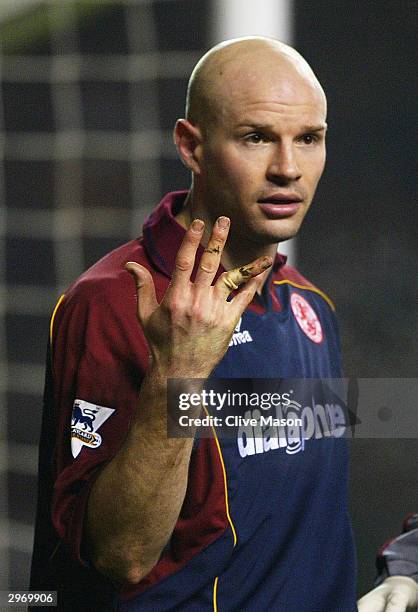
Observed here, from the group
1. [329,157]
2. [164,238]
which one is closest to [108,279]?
[164,238]

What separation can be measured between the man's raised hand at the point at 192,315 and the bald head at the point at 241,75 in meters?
0.31

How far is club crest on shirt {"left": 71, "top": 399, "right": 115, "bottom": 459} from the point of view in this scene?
1.19 meters

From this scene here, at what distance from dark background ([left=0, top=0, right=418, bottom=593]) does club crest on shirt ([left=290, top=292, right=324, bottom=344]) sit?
3.54 ft

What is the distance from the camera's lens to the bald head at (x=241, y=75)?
1.30m

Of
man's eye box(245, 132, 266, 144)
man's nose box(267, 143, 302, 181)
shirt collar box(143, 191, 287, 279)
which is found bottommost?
shirt collar box(143, 191, 287, 279)

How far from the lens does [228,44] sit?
1.35 metres

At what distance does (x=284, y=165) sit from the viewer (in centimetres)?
128

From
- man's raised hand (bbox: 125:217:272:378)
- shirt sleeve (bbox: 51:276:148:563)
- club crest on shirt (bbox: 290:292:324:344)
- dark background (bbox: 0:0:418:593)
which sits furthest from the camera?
dark background (bbox: 0:0:418:593)

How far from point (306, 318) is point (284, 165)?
0.35 metres

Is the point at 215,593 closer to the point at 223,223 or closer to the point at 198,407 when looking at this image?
the point at 198,407

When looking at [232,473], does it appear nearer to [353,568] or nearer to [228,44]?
Result: [353,568]

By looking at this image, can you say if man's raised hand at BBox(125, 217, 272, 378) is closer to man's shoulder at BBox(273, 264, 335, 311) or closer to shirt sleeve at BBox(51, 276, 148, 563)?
shirt sleeve at BBox(51, 276, 148, 563)

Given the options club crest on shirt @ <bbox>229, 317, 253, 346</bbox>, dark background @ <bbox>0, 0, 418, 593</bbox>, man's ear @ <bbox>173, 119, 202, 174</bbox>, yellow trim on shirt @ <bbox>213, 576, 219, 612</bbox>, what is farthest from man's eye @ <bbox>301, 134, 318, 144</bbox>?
dark background @ <bbox>0, 0, 418, 593</bbox>

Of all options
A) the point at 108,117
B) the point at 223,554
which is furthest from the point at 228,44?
the point at 108,117
